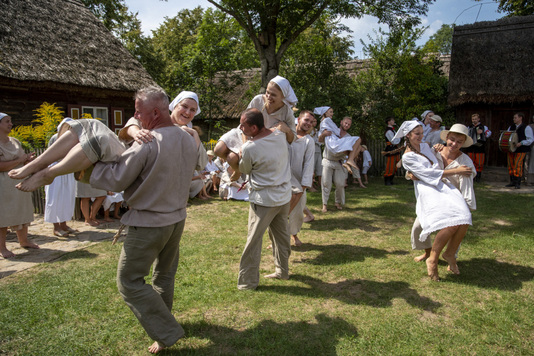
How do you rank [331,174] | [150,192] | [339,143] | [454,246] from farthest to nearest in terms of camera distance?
[331,174] < [339,143] < [454,246] < [150,192]

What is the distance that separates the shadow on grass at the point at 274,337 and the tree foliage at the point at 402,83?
12.6 m

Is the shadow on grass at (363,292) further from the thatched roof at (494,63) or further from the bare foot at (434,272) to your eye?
the thatched roof at (494,63)

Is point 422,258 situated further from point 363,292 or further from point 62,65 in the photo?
point 62,65

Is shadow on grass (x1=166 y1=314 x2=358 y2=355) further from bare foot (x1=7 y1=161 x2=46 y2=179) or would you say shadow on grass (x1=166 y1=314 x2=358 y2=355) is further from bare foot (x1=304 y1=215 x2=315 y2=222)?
bare foot (x1=304 y1=215 x2=315 y2=222)

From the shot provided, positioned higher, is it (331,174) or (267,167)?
(267,167)

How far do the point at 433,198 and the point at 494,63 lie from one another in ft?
44.1

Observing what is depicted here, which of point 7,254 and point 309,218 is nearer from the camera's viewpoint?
point 7,254

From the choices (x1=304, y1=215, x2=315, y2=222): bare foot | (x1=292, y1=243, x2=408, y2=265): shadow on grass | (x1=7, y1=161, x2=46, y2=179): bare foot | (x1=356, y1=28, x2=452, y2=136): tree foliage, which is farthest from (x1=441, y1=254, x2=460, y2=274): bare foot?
(x1=356, y1=28, x2=452, y2=136): tree foliage

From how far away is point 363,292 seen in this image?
4.23 meters

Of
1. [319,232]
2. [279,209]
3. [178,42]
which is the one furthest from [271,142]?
[178,42]

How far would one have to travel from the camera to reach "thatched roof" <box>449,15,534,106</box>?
46.0 ft

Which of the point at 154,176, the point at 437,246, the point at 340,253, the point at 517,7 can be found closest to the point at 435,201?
the point at 437,246

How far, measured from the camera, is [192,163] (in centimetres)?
298

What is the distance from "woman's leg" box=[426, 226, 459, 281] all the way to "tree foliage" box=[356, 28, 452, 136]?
441 inches
